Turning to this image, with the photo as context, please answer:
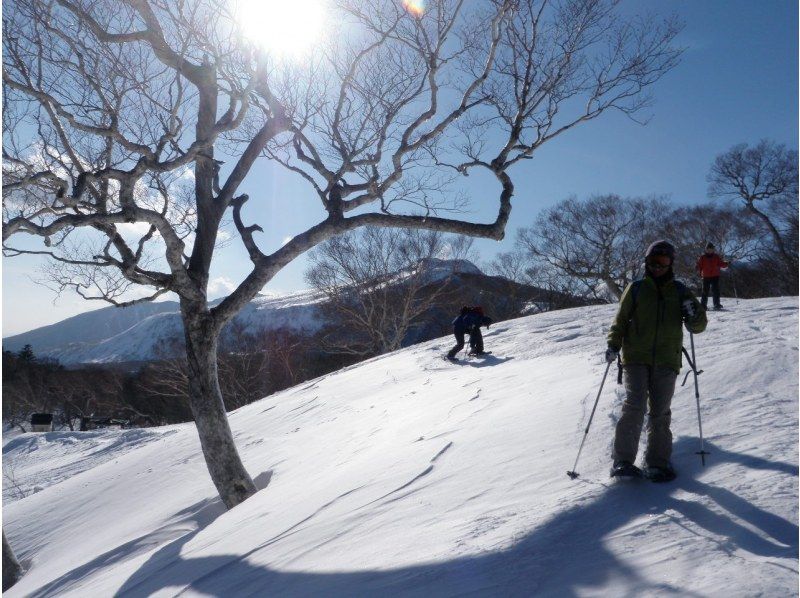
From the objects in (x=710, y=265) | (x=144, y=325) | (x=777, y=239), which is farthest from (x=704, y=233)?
(x=144, y=325)

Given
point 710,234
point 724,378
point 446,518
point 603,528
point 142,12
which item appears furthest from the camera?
point 710,234

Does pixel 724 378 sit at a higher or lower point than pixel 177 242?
lower

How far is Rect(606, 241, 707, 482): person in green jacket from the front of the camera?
11.7 feet

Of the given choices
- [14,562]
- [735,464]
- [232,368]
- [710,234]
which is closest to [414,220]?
[735,464]

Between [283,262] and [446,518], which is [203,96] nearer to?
[283,262]

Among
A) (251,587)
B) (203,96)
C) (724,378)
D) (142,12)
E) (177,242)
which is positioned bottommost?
(251,587)

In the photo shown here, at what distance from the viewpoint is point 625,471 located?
3443mm

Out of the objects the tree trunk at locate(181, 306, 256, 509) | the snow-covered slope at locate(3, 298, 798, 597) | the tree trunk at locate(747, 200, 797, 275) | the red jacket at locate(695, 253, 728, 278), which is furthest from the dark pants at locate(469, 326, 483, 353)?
the tree trunk at locate(747, 200, 797, 275)

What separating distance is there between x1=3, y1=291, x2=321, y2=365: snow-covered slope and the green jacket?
29.0 ft

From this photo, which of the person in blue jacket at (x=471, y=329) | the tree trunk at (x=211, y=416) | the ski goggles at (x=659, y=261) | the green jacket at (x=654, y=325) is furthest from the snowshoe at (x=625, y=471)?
the person in blue jacket at (x=471, y=329)

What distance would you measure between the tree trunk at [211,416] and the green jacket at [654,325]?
5.03 metres

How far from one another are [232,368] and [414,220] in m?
24.4

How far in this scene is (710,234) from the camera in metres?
27.5

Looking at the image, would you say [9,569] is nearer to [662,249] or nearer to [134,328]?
[662,249]
